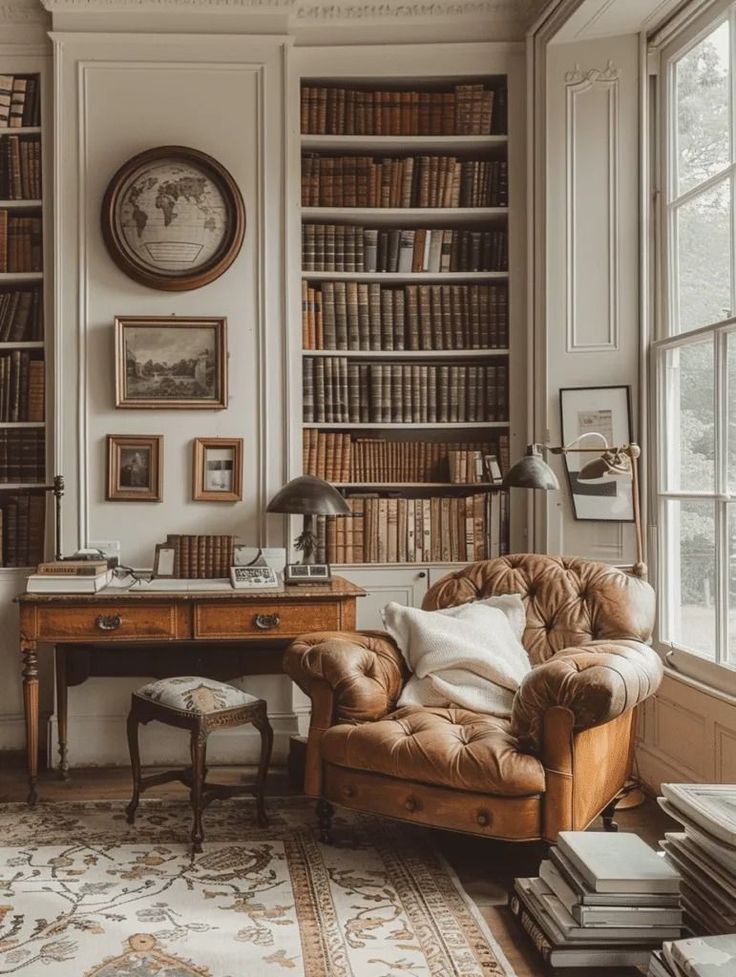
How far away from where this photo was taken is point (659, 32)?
3.87 meters

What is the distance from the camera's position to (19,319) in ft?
14.0

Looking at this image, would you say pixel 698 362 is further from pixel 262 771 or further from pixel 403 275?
pixel 262 771

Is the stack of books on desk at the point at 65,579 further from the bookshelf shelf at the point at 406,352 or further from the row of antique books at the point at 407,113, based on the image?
the row of antique books at the point at 407,113

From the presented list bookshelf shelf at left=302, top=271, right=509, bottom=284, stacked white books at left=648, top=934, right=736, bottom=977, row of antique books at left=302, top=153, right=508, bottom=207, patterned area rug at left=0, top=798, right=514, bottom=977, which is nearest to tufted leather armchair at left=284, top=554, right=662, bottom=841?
patterned area rug at left=0, top=798, right=514, bottom=977

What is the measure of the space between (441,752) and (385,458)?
1.79 meters

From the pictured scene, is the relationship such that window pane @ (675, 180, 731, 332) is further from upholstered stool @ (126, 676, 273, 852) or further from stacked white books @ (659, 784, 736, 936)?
upholstered stool @ (126, 676, 273, 852)

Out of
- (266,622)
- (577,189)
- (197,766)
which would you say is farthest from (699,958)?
(577,189)

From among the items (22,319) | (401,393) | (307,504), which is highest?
(22,319)

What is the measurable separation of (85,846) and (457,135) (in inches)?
127

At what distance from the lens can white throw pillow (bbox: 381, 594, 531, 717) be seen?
10.5ft

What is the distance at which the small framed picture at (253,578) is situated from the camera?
3746 mm

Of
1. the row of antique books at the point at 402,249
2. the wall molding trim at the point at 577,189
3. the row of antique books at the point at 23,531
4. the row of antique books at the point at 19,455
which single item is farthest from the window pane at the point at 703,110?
the row of antique books at the point at 23,531

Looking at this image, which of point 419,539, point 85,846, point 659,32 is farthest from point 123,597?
point 659,32

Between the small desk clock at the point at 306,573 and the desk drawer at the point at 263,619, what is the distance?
0.18 m
